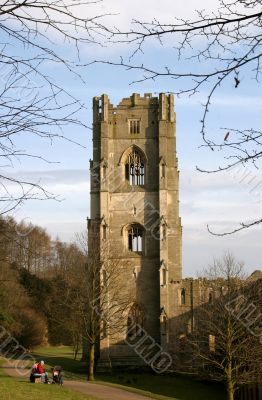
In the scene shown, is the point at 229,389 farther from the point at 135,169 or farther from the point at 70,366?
the point at 135,169

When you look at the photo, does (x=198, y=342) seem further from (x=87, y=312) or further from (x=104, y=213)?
(x=104, y=213)

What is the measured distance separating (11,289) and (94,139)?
12.6 m

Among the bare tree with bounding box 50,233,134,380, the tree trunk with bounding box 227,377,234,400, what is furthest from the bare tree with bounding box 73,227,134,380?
the tree trunk with bounding box 227,377,234,400

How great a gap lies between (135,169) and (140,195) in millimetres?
1837

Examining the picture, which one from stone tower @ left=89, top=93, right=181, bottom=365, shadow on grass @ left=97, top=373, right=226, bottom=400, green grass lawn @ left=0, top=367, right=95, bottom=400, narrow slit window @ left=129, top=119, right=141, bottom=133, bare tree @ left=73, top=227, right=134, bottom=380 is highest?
narrow slit window @ left=129, top=119, right=141, bottom=133

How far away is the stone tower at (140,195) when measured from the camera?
1649 inches

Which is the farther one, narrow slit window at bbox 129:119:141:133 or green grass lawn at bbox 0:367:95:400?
narrow slit window at bbox 129:119:141:133

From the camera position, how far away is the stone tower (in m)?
41.9

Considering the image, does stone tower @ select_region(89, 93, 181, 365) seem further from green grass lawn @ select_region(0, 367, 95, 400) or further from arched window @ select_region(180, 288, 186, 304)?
green grass lawn @ select_region(0, 367, 95, 400)

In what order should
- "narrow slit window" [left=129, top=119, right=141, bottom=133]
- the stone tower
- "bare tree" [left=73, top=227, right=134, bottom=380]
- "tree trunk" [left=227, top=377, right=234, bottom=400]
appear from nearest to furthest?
1. "tree trunk" [left=227, top=377, right=234, bottom=400]
2. "bare tree" [left=73, top=227, right=134, bottom=380]
3. the stone tower
4. "narrow slit window" [left=129, top=119, right=141, bottom=133]

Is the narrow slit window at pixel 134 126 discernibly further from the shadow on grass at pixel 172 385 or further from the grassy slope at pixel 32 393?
the grassy slope at pixel 32 393

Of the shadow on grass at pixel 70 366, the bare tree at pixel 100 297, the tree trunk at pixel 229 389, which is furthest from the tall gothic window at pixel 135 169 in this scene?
the tree trunk at pixel 229 389

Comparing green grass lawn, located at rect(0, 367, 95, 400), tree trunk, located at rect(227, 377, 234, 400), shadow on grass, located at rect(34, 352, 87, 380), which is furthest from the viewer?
shadow on grass, located at rect(34, 352, 87, 380)

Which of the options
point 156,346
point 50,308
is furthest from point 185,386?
point 50,308
